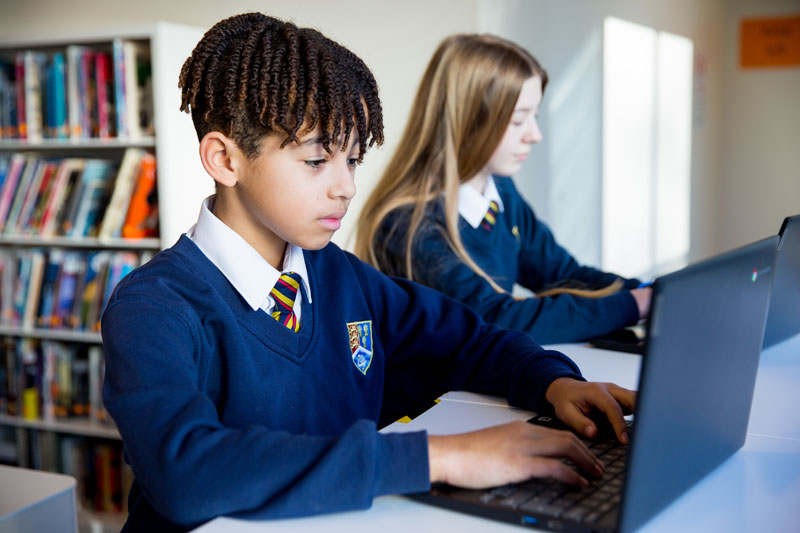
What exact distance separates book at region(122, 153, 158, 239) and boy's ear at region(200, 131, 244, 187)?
1.59 meters

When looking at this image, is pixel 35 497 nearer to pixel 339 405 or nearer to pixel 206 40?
pixel 339 405

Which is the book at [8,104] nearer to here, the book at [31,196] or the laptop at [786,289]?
the book at [31,196]

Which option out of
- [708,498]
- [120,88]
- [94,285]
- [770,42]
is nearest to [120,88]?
[120,88]

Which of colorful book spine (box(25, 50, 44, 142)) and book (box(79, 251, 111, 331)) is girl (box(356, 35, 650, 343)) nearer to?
book (box(79, 251, 111, 331))

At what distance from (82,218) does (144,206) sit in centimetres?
26

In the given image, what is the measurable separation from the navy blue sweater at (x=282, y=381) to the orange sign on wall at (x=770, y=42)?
189 inches

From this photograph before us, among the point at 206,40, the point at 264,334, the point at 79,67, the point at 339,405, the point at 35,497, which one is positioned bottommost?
the point at 35,497

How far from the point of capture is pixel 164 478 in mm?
776

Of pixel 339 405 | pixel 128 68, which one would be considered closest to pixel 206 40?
pixel 339 405

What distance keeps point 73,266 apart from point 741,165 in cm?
446

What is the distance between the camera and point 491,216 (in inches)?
79.4

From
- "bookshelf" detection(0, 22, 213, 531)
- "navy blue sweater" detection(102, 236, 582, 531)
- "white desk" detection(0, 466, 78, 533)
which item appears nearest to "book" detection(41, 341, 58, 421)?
"bookshelf" detection(0, 22, 213, 531)

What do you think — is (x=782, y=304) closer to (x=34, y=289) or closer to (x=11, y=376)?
(x=34, y=289)

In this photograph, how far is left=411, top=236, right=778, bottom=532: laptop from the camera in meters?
0.65
